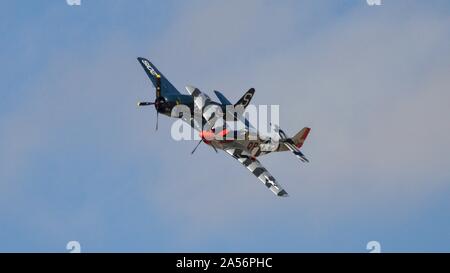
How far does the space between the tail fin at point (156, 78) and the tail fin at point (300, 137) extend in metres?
17.9

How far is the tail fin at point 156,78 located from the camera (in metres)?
130

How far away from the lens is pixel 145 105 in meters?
127

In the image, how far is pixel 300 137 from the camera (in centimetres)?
12644

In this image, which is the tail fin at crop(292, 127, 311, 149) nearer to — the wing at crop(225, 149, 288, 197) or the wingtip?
the wing at crop(225, 149, 288, 197)

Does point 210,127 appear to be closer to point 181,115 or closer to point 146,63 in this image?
point 181,115

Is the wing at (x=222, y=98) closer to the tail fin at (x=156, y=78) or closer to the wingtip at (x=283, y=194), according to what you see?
the tail fin at (x=156, y=78)

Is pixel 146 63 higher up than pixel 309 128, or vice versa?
pixel 146 63

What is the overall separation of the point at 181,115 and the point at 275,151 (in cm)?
1348

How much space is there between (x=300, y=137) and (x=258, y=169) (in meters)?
10.0

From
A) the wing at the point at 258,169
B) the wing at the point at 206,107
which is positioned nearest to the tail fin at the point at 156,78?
the wing at the point at 206,107

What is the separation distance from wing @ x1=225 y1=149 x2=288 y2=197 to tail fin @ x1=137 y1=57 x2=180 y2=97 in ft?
46.8

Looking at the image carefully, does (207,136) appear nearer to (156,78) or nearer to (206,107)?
(206,107)
